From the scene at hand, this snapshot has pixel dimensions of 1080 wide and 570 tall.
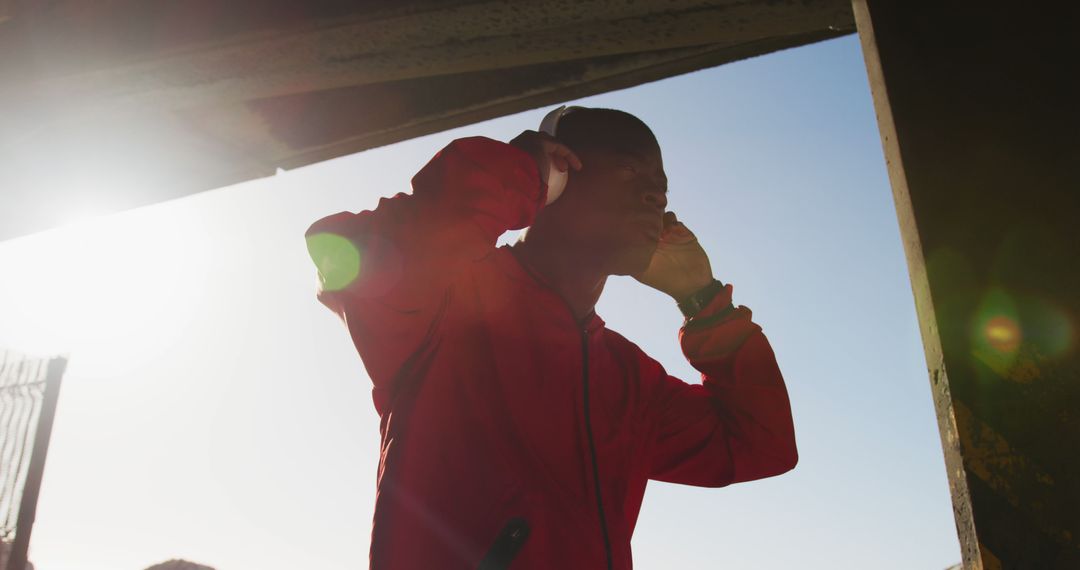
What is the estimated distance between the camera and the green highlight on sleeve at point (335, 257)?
1.67 m

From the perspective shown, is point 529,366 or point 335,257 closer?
point 335,257

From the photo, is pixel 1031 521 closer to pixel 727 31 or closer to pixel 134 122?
pixel 727 31

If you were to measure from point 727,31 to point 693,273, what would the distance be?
1009 millimetres

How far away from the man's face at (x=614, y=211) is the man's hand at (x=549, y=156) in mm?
334

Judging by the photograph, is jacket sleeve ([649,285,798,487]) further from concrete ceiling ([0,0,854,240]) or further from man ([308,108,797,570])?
concrete ceiling ([0,0,854,240])

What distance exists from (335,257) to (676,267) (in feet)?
4.51

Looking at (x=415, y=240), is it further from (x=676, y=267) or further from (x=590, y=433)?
(x=676, y=267)

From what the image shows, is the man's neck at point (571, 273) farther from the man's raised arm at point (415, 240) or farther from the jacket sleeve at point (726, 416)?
the man's raised arm at point (415, 240)

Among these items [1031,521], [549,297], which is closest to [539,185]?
[549,297]

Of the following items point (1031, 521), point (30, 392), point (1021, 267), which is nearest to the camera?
point (1031, 521)

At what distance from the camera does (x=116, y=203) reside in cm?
270

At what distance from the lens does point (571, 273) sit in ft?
7.68

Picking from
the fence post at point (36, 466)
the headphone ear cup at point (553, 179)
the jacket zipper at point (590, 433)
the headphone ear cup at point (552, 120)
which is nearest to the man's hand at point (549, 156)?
the headphone ear cup at point (553, 179)

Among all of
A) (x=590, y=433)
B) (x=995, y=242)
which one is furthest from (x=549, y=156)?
(x=995, y=242)
